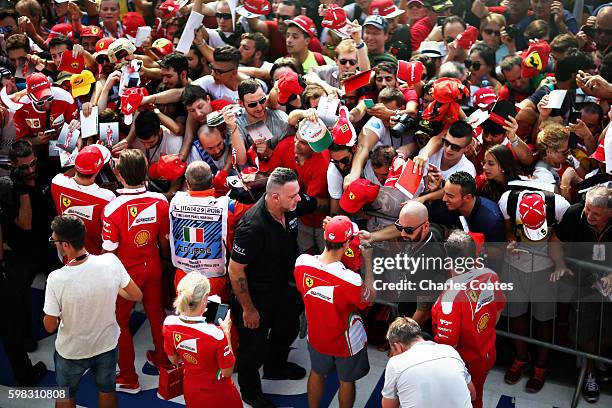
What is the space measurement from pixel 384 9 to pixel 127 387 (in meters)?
5.16

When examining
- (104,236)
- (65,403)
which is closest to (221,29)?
(104,236)

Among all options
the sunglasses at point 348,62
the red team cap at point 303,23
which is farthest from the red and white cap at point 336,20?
the red team cap at point 303,23

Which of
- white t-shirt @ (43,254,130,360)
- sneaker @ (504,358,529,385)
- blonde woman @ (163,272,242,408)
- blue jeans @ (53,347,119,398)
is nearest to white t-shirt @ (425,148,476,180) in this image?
sneaker @ (504,358,529,385)

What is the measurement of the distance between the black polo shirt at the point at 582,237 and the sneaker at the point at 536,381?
3.19 ft

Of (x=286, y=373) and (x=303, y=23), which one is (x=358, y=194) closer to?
(x=286, y=373)

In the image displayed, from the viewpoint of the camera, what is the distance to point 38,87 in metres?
7.32

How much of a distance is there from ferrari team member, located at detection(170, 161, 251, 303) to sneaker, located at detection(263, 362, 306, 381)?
83 cm

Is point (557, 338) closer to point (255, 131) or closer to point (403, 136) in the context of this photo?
point (403, 136)

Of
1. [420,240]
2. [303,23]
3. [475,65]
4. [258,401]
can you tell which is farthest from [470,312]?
[303,23]

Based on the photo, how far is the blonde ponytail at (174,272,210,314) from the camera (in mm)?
4838

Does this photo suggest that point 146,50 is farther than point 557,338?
Yes

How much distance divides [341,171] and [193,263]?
1.39 m

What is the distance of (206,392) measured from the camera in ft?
16.4

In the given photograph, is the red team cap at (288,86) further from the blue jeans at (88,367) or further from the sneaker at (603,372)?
the sneaker at (603,372)
